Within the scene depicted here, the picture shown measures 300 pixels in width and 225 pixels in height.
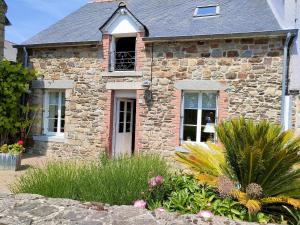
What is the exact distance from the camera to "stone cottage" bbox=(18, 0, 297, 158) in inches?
365

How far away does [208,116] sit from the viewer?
9.98 meters

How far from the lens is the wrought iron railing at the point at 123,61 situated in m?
11.3

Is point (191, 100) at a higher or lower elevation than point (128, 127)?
higher

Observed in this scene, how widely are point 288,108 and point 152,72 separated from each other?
3.99 meters

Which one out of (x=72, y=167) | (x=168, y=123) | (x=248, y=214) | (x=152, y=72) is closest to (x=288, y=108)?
(x=168, y=123)

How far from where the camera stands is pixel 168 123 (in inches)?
405

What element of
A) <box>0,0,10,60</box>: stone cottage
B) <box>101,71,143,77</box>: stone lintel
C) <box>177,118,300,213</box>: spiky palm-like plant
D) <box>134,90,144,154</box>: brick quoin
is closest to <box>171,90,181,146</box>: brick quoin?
<box>134,90,144,154</box>: brick quoin

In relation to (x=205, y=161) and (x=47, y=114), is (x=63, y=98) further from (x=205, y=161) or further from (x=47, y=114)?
(x=205, y=161)

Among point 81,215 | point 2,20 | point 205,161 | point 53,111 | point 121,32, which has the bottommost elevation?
point 81,215

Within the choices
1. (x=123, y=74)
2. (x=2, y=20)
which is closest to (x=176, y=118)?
(x=123, y=74)

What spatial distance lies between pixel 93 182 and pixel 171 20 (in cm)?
772

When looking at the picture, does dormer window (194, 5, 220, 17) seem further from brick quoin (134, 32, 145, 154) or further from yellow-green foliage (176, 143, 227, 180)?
yellow-green foliage (176, 143, 227, 180)

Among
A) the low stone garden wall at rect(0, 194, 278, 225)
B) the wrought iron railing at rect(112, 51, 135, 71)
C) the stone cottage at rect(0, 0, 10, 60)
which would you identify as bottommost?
the low stone garden wall at rect(0, 194, 278, 225)

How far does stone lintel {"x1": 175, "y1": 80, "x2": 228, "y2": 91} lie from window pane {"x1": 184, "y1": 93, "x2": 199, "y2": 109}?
0.94ft
